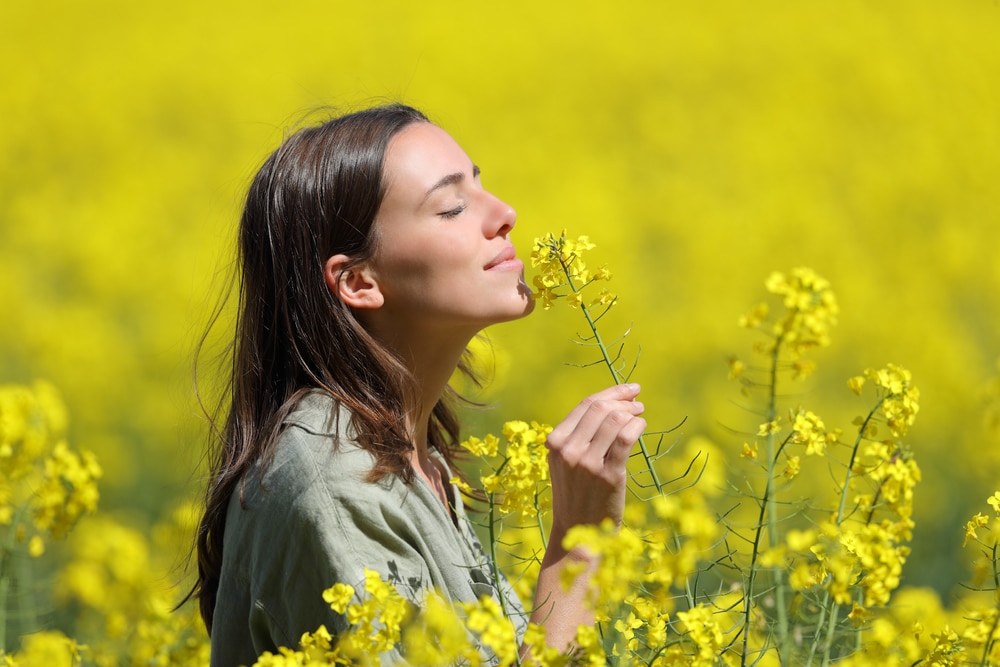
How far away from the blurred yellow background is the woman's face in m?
0.49

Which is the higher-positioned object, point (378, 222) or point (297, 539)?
point (378, 222)

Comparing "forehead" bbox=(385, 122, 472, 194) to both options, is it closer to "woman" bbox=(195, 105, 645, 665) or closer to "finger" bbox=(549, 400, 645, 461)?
"woman" bbox=(195, 105, 645, 665)

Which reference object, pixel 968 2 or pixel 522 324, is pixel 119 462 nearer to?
pixel 522 324

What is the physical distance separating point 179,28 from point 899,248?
24.8 ft

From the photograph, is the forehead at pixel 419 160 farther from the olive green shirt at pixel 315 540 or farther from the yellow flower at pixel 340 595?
the yellow flower at pixel 340 595

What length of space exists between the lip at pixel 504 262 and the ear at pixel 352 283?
0.19 m

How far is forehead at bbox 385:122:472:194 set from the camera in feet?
5.79

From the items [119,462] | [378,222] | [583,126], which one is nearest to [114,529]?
[119,462]

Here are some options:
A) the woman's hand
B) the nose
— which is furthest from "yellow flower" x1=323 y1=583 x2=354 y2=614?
the nose

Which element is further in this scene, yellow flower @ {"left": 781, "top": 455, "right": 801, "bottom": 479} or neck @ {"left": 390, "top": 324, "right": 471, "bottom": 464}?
neck @ {"left": 390, "top": 324, "right": 471, "bottom": 464}

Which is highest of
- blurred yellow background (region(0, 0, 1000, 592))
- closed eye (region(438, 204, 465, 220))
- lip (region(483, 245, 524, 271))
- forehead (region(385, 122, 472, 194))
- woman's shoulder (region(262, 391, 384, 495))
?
forehead (region(385, 122, 472, 194))

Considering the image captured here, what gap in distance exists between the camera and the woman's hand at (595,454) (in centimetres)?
140

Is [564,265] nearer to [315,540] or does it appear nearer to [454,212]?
[454,212]

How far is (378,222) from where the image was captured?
177 cm
